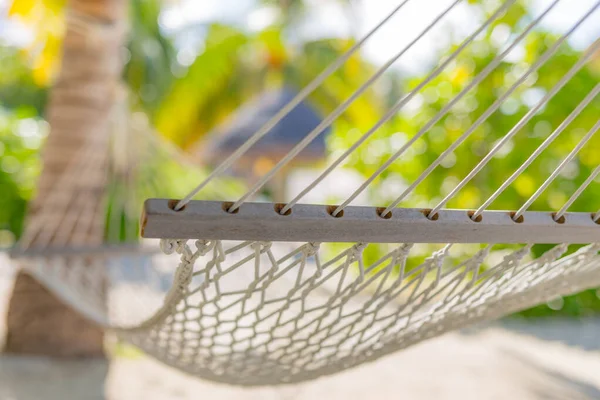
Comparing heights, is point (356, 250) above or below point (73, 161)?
below

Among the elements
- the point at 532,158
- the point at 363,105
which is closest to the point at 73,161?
the point at 532,158

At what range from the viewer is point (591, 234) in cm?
87

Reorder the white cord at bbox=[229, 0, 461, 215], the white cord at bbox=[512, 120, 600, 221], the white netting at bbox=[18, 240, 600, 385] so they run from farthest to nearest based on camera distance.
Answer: the white netting at bbox=[18, 240, 600, 385] < the white cord at bbox=[512, 120, 600, 221] < the white cord at bbox=[229, 0, 461, 215]

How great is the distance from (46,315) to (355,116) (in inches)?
244

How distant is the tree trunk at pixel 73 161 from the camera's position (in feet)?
7.86

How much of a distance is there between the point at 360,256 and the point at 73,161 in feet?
6.04

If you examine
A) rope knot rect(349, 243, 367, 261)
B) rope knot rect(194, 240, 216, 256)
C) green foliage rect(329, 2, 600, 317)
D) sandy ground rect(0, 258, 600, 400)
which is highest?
green foliage rect(329, 2, 600, 317)

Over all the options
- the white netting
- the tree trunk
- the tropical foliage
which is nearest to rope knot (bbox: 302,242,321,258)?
the white netting

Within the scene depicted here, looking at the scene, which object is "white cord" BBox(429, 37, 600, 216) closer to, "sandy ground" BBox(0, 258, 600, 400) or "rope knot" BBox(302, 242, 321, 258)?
"rope knot" BBox(302, 242, 321, 258)

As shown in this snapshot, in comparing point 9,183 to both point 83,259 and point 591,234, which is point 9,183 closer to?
point 83,259

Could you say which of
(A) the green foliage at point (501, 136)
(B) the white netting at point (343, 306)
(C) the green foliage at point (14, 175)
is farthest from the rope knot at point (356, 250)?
(C) the green foliage at point (14, 175)

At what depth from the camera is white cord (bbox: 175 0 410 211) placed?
2.29 ft

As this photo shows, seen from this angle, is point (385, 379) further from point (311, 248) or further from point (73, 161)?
point (311, 248)

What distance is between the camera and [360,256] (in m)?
0.85
